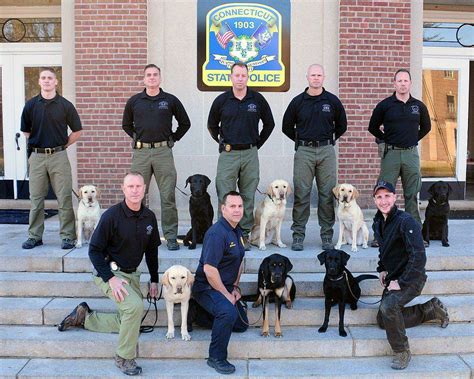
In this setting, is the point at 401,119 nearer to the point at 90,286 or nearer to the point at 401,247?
the point at 401,247

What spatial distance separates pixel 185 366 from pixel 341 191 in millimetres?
2601

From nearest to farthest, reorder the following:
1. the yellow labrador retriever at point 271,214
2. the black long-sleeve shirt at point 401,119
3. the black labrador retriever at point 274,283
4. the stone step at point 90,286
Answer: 1. the black labrador retriever at point 274,283
2. the stone step at point 90,286
3. the yellow labrador retriever at point 271,214
4. the black long-sleeve shirt at point 401,119

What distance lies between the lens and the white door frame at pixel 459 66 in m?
10.3

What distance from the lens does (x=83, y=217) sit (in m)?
6.31

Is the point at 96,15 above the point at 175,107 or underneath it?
above

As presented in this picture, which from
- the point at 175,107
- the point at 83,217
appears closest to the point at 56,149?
the point at 83,217

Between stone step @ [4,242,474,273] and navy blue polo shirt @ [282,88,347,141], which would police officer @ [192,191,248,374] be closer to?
stone step @ [4,242,474,273]

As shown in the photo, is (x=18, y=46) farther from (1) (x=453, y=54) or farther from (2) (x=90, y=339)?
(1) (x=453, y=54)

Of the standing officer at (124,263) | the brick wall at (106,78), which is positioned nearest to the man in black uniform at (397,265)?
the standing officer at (124,263)

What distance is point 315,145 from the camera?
6.26 m

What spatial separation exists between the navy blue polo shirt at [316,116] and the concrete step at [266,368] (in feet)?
8.24

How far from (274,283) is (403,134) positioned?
2558 millimetres

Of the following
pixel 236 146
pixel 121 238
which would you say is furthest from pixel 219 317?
pixel 236 146

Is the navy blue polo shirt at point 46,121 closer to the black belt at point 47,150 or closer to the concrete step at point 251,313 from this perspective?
the black belt at point 47,150
